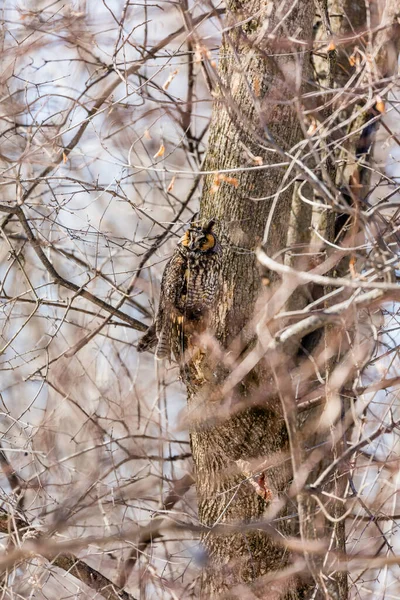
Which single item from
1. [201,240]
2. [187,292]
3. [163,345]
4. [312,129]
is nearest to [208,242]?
[201,240]

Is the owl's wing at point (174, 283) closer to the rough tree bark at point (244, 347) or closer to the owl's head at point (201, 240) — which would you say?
the owl's head at point (201, 240)

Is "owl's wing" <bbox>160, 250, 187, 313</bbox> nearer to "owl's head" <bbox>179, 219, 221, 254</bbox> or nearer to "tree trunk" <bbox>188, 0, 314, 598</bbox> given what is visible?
"owl's head" <bbox>179, 219, 221, 254</bbox>

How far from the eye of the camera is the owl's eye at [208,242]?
369 cm

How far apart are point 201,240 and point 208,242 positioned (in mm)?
53

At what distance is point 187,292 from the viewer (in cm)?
399

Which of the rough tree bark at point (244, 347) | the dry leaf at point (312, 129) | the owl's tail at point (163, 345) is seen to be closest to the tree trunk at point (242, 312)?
the rough tree bark at point (244, 347)

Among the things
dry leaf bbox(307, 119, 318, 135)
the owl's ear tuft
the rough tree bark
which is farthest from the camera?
the owl's ear tuft

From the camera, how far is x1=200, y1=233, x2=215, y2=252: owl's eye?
3691mm

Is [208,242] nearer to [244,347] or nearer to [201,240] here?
[201,240]

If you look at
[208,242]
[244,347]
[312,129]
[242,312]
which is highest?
[312,129]

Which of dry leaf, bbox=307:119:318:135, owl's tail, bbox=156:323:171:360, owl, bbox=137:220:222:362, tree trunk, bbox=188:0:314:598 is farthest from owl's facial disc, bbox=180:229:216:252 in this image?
dry leaf, bbox=307:119:318:135

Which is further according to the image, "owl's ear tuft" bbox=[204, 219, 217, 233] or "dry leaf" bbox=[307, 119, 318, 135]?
"owl's ear tuft" bbox=[204, 219, 217, 233]

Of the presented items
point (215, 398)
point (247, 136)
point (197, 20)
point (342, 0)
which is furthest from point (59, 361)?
point (342, 0)

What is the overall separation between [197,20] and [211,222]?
102 cm
